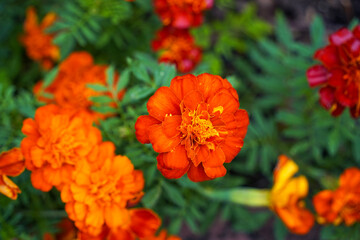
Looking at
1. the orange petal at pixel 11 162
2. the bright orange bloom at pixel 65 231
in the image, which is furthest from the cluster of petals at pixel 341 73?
the bright orange bloom at pixel 65 231

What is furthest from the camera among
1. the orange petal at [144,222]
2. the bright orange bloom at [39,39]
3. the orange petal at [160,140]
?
the bright orange bloom at [39,39]

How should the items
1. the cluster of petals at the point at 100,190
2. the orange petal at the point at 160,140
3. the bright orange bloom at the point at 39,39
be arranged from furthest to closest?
the bright orange bloom at the point at 39,39 → the cluster of petals at the point at 100,190 → the orange petal at the point at 160,140

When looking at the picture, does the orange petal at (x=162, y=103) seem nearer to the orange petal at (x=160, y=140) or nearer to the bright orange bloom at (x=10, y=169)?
the orange petal at (x=160, y=140)

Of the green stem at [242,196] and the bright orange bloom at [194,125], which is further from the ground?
the bright orange bloom at [194,125]

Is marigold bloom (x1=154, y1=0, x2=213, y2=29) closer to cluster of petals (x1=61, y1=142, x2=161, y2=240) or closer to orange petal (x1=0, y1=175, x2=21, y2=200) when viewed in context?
cluster of petals (x1=61, y1=142, x2=161, y2=240)

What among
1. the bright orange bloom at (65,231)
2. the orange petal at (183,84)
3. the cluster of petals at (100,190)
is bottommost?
the bright orange bloom at (65,231)

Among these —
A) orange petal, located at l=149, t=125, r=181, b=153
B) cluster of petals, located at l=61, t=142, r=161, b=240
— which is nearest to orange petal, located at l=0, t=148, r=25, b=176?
cluster of petals, located at l=61, t=142, r=161, b=240

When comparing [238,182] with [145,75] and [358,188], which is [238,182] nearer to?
[358,188]

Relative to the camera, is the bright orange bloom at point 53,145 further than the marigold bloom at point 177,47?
No
